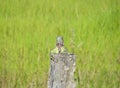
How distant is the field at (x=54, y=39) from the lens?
2590 mm

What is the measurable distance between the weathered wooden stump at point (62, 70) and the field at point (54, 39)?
963 millimetres

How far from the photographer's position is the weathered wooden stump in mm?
1280

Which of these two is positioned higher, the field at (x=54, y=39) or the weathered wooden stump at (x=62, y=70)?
the field at (x=54, y=39)

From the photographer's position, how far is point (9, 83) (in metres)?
2.52

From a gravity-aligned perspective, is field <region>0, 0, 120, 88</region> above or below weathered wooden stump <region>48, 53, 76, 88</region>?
above

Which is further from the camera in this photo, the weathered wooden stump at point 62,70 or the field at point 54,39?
the field at point 54,39

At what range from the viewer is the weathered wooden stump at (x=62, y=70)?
128 cm

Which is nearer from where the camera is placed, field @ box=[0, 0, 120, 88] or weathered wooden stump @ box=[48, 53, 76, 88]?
weathered wooden stump @ box=[48, 53, 76, 88]

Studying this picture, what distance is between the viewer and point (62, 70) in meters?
1.28

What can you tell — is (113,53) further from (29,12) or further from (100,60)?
(29,12)

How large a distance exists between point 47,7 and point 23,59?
3.52 feet

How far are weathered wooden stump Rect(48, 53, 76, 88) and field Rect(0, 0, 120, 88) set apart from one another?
96cm

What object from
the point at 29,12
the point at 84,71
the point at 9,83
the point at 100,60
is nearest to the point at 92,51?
the point at 100,60

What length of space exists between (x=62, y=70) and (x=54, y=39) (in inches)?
67.7
